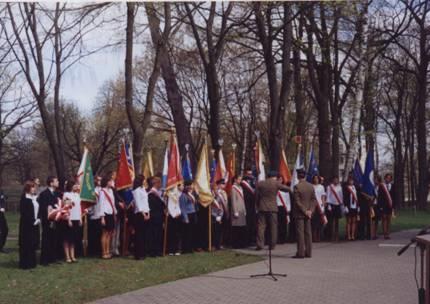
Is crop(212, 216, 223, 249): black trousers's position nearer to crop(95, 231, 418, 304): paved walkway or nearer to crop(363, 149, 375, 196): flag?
crop(95, 231, 418, 304): paved walkway

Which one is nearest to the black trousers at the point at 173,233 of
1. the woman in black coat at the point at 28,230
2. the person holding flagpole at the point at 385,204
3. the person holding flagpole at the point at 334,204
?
the woman in black coat at the point at 28,230

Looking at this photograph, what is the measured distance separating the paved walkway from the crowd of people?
107 centimetres

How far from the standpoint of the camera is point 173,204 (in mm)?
16062

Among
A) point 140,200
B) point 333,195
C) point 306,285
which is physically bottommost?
point 306,285

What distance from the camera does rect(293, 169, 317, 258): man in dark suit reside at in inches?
599

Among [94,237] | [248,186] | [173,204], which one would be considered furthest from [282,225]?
[94,237]

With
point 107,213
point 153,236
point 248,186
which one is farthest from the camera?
point 248,186

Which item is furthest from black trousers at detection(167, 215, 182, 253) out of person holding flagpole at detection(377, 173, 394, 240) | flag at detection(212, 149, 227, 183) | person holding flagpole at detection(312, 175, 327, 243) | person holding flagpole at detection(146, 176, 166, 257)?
person holding flagpole at detection(377, 173, 394, 240)

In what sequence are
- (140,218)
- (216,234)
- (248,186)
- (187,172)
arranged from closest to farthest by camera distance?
1. (140,218)
2. (216,234)
3. (248,186)
4. (187,172)

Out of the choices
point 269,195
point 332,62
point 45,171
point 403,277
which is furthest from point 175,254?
point 45,171

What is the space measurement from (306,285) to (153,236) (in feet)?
17.0

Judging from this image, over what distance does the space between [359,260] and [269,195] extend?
272 cm

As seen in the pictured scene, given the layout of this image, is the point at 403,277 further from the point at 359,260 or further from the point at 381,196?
the point at 381,196

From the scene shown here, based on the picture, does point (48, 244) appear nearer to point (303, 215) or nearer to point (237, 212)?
point (237, 212)
